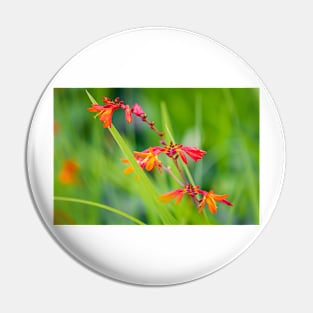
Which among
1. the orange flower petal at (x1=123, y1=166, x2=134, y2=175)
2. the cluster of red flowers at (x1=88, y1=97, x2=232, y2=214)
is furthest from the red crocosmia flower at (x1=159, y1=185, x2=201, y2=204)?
the orange flower petal at (x1=123, y1=166, x2=134, y2=175)

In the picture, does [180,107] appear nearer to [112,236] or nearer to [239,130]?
[239,130]

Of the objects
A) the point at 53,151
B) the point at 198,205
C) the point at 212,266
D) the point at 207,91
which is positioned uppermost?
the point at 207,91

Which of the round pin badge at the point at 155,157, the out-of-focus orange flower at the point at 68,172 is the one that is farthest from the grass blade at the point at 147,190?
the out-of-focus orange flower at the point at 68,172

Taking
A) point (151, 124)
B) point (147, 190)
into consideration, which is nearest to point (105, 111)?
point (151, 124)

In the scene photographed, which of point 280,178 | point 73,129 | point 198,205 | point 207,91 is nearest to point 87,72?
point 73,129

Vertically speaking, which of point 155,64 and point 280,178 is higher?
point 155,64

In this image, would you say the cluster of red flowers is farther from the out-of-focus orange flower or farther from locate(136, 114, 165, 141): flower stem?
the out-of-focus orange flower

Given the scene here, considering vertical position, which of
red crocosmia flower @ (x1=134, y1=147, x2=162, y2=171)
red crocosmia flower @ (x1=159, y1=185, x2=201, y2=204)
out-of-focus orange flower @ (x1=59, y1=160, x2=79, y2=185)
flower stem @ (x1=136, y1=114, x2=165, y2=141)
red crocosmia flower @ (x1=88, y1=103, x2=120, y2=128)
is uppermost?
red crocosmia flower @ (x1=88, y1=103, x2=120, y2=128)

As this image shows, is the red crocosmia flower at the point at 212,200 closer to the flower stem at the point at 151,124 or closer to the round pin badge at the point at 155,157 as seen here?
the round pin badge at the point at 155,157
